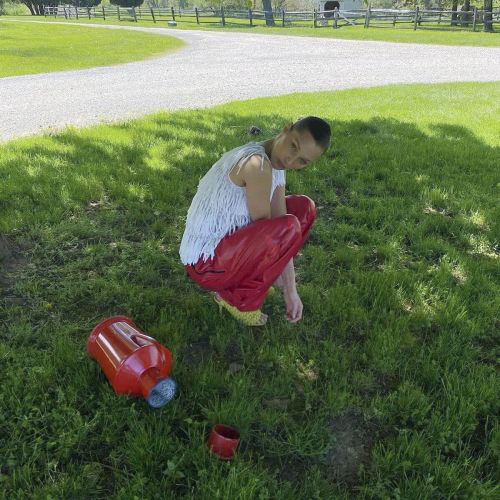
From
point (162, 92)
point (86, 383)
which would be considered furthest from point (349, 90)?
point (86, 383)

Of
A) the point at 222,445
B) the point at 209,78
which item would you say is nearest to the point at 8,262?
the point at 222,445

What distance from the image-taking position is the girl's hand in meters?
2.61

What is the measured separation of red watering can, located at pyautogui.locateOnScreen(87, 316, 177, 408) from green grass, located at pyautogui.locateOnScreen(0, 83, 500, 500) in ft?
0.25

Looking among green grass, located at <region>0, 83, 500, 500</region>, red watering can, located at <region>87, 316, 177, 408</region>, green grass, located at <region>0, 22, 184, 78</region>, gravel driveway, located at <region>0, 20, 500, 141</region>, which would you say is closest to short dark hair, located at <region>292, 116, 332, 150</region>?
green grass, located at <region>0, 83, 500, 500</region>

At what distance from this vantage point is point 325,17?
36000 mm

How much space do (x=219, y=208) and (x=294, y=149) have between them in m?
0.51

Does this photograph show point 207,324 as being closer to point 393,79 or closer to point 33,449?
point 33,449

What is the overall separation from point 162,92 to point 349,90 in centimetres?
394

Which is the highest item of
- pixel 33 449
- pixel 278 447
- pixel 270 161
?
pixel 270 161

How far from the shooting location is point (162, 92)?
30.8 feet

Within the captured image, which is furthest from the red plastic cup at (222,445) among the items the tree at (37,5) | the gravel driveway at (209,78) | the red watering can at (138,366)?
the tree at (37,5)

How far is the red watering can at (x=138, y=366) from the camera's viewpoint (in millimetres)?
2010

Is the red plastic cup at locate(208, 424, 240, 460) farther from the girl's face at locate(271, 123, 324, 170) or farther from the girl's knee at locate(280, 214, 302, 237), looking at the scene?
the girl's face at locate(271, 123, 324, 170)

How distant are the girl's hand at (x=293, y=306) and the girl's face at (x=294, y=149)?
0.73 metres
